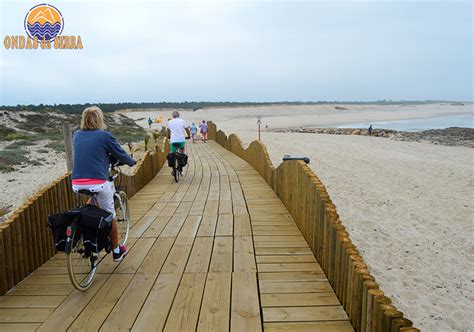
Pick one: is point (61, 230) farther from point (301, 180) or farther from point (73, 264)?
point (301, 180)

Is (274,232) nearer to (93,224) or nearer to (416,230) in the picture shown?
(93,224)

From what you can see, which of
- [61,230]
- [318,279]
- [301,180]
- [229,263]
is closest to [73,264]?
[61,230]

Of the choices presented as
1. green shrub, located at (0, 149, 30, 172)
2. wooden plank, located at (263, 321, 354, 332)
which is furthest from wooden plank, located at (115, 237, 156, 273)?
green shrub, located at (0, 149, 30, 172)

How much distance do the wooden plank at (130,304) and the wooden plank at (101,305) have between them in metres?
0.05

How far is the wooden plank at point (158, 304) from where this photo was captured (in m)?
2.72

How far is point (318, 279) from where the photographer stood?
3369 millimetres

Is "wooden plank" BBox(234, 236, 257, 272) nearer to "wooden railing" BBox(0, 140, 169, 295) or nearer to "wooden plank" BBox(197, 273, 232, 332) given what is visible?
"wooden plank" BBox(197, 273, 232, 332)

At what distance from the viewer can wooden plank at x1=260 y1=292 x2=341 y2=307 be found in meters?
2.97

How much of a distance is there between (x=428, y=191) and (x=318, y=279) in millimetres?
9670

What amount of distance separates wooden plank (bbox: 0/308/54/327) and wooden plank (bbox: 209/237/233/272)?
1424mm

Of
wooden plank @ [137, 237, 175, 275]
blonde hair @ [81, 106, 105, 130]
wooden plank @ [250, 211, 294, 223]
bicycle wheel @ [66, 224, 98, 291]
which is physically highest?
blonde hair @ [81, 106, 105, 130]

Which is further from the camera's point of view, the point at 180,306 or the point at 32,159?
the point at 32,159

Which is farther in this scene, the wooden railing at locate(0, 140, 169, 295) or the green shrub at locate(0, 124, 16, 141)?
the green shrub at locate(0, 124, 16, 141)

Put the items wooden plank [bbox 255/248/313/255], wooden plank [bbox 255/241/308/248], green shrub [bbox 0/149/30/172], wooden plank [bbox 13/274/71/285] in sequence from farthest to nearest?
green shrub [bbox 0/149/30/172], wooden plank [bbox 255/241/308/248], wooden plank [bbox 255/248/313/255], wooden plank [bbox 13/274/71/285]
